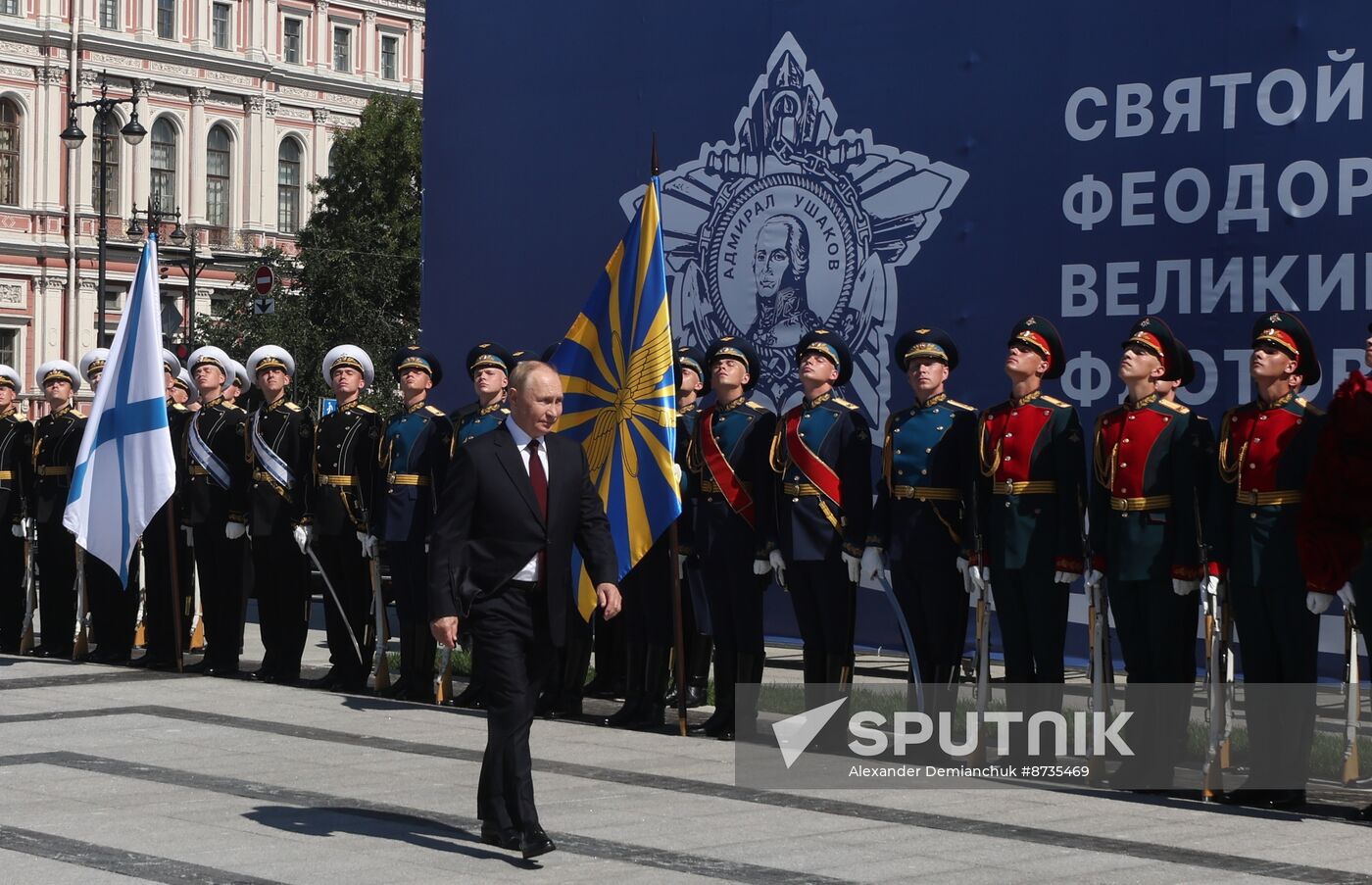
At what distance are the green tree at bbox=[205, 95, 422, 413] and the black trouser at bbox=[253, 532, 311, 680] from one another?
2236 centimetres

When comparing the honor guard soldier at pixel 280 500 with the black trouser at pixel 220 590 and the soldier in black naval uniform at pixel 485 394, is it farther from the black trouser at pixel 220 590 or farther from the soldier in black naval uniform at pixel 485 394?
the soldier in black naval uniform at pixel 485 394

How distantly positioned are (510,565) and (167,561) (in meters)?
6.11

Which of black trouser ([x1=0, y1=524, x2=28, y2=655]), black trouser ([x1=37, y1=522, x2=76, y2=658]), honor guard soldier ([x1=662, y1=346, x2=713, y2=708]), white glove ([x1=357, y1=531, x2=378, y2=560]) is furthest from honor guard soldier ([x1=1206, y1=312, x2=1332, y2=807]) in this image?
black trouser ([x1=0, y1=524, x2=28, y2=655])

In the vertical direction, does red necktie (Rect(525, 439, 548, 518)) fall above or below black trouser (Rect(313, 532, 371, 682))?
above

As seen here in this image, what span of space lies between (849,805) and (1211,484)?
1.90 meters

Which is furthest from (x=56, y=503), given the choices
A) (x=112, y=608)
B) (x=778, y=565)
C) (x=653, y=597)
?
(x=778, y=565)

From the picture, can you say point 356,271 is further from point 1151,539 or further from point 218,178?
point 1151,539

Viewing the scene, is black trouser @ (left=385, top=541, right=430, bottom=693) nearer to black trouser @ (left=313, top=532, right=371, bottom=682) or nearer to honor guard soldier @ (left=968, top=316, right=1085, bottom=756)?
black trouser @ (left=313, top=532, right=371, bottom=682)

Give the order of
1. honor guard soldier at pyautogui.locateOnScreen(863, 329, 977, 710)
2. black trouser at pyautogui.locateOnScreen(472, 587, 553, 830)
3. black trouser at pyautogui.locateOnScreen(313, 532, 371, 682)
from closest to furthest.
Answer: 1. black trouser at pyautogui.locateOnScreen(472, 587, 553, 830)
2. honor guard soldier at pyautogui.locateOnScreen(863, 329, 977, 710)
3. black trouser at pyautogui.locateOnScreen(313, 532, 371, 682)

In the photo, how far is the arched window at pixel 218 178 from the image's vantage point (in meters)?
59.6

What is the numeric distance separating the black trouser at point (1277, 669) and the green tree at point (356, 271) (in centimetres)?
2687

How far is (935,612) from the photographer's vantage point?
366 inches

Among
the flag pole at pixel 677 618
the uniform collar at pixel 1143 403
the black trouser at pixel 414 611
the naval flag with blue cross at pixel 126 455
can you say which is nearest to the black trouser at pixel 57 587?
the naval flag with blue cross at pixel 126 455

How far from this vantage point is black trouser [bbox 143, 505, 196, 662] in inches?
499
